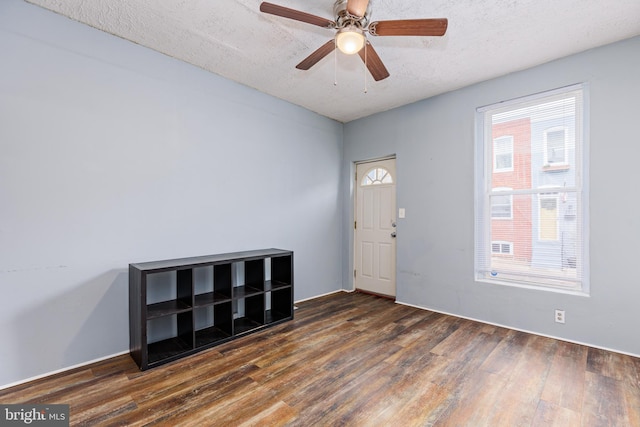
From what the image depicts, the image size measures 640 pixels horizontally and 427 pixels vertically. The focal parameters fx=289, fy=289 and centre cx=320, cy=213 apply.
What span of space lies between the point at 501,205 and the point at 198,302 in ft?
11.1

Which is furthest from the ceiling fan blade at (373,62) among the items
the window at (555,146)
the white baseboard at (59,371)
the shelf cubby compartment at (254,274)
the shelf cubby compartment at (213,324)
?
the white baseboard at (59,371)

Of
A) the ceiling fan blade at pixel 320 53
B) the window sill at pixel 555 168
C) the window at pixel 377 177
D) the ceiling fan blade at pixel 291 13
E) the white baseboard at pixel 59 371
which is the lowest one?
the white baseboard at pixel 59 371

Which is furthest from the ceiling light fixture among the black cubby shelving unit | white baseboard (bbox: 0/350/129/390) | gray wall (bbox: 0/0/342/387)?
white baseboard (bbox: 0/350/129/390)

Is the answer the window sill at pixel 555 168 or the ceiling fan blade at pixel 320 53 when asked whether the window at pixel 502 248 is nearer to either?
the window sill at pixel 555 168

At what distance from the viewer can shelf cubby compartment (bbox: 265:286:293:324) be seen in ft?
11.1

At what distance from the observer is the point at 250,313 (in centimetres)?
331

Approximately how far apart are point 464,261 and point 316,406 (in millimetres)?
2491

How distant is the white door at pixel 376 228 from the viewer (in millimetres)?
4352

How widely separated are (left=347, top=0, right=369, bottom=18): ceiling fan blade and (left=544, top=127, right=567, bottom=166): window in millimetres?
2419

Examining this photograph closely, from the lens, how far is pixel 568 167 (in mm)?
2857

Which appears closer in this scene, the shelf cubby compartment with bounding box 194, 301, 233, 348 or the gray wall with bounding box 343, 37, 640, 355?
the gray wall with bounding box 343, 37, 640, 355

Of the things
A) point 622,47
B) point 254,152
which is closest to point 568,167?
point 622,47

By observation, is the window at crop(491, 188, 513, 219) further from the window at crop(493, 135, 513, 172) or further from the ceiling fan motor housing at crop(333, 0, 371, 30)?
the ceiling fan motor housing at crop(333, 0, 371, 30)

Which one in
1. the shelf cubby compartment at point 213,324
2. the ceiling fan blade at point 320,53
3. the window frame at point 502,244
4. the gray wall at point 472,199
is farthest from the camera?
the window frame at point 502,244
